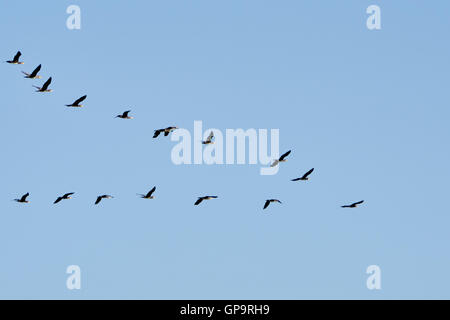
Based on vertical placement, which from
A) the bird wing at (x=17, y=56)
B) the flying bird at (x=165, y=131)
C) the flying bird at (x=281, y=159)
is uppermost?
the bird wing at (x=17, y=56)

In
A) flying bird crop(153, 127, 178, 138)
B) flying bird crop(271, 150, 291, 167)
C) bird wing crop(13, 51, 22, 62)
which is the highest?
bird wing crop(13, 51, 22, 62)

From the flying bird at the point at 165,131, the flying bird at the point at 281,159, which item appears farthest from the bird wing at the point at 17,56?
the flying bird at the point at 281,159

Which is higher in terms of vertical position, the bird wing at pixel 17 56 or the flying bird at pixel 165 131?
the bird wing at pixel 17 56

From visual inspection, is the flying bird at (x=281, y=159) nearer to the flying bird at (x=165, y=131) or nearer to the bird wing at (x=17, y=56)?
the flying bird at (x=165, y=131)

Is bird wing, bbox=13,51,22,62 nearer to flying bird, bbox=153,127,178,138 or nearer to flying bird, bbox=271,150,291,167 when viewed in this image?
flying bird, bbox=153,127,178,138

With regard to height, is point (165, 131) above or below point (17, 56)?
below

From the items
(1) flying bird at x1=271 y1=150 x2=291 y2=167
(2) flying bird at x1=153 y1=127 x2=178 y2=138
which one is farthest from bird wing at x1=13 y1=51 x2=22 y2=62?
(1) flying bird at x1=271 y1=150 x2=291 y2=167

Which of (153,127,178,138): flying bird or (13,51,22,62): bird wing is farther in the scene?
(153,127,178,138): flying bird

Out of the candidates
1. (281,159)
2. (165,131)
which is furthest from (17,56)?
(281,159)

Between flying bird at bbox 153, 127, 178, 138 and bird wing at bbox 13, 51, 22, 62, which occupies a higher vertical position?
bird wing at bbox 13, 51, 22, 62

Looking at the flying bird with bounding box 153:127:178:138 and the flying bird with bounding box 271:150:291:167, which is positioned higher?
the flying bird with bounding box 153:127:178:138

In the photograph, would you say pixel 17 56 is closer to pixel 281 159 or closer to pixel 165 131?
pixel 165 131

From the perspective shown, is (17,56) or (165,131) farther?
(165,131)
